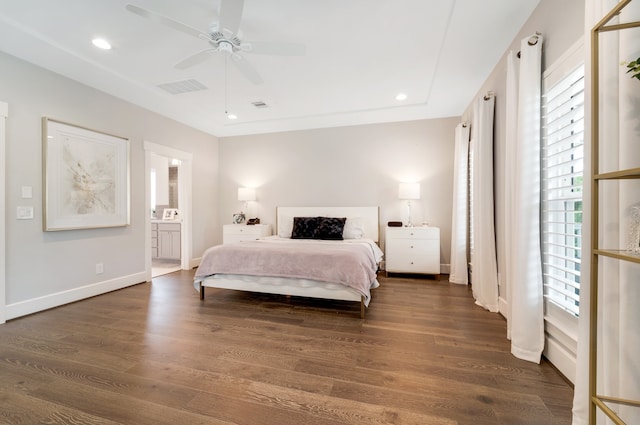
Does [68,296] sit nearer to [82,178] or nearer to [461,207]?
[82,178]

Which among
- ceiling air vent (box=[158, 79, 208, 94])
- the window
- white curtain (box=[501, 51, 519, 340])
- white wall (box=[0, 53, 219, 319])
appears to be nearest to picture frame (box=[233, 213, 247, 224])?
white wall (box=[0, 53, 219, 319])

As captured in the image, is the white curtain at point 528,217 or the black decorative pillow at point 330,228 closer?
the white curtain at point 528,217

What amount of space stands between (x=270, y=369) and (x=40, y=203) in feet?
10.3

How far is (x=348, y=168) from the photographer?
4.88m

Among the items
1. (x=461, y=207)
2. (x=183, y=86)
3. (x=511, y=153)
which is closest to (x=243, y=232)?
(x=183, y=86)

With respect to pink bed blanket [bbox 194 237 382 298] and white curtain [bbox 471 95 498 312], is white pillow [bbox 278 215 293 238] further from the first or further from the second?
white curtain [bbox 471 95 498 312]

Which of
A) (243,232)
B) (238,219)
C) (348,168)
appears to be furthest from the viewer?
(238,219)

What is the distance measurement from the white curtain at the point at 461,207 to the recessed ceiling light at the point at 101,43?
4306mm

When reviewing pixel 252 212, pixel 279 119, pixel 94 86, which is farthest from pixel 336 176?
pixel 94 86

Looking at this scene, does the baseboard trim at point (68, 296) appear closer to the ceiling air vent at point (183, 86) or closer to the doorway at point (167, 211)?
the doorway at point (167, 211)

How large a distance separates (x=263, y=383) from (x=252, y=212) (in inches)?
160

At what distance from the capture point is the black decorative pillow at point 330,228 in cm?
418

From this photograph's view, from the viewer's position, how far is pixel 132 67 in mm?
2910

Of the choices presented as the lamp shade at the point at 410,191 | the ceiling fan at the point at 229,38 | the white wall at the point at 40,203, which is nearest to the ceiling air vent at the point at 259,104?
the ceiling fan at the point at 229,38
